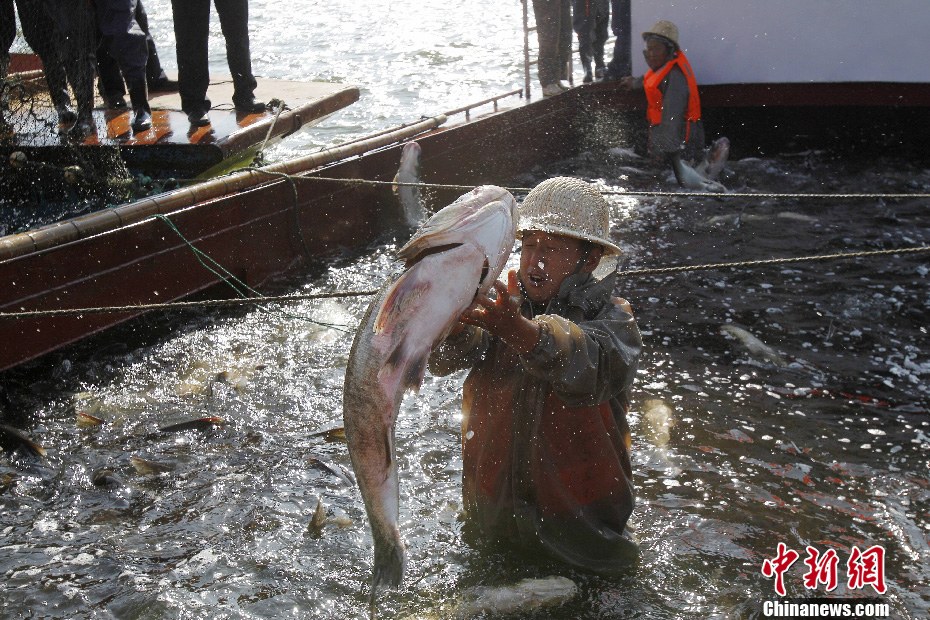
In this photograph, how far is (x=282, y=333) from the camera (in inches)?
288

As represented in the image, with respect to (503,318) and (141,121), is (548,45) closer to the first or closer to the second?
(141,121)

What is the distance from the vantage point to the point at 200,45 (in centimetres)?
874

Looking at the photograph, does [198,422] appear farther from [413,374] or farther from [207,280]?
[413,374]

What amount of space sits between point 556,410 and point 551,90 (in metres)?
10.2

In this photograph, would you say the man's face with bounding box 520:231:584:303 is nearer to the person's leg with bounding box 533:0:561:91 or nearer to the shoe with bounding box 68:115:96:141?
the shoe with bounding box 68:115:96:141

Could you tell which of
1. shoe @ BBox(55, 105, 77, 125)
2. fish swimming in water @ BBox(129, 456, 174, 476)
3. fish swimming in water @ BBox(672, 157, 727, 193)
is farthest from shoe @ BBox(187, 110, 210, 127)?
fish swimming in water @ BBox(672, 157, 727, 193)

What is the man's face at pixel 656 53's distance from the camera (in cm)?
1200

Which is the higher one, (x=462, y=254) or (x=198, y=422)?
(x=462, y=254)

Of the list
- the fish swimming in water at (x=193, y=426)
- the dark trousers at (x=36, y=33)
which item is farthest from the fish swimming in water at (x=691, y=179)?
the fish swimming in water at (x=193, y=426)

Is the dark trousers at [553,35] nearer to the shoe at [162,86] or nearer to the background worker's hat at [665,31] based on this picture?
the background worker's hat at [665,31]

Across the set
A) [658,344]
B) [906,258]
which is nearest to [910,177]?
[906,258]

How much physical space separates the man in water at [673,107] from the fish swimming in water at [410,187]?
153 inches

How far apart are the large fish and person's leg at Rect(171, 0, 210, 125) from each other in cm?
683

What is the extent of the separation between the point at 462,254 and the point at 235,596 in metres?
2.39
